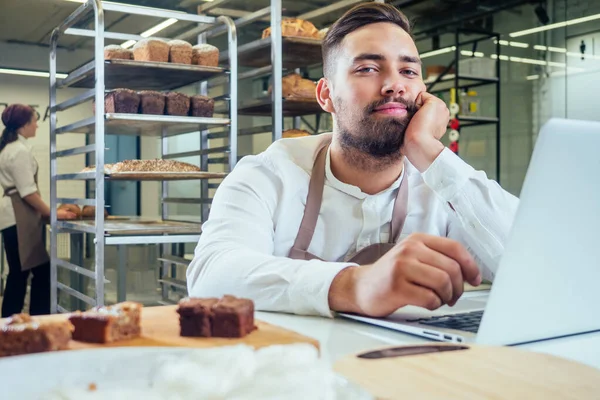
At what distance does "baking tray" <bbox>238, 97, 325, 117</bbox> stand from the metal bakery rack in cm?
24

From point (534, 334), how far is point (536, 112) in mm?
6069

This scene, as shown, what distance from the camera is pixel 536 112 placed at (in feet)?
21.1

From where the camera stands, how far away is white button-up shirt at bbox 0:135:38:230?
13.5 feet

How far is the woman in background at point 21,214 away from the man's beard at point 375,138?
3145 mm

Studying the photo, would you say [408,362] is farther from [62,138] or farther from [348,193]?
[62,138]

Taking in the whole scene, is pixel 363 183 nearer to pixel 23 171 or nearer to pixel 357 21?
pixel 357 21

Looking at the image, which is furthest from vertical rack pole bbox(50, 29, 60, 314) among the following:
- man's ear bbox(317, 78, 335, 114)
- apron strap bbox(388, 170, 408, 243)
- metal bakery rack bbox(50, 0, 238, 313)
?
apron strap bbox(388, 170, 408, 243)

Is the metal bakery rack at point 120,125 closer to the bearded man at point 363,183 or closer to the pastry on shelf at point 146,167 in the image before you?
the pastry on shelf at point 146,167

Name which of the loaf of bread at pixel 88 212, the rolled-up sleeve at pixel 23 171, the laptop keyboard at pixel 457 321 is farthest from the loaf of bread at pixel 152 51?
the laptop keyboard at pixel 457 321

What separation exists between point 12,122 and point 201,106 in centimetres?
162

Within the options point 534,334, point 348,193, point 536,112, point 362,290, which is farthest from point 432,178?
point 536,112

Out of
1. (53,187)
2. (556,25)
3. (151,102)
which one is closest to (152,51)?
(151,102)

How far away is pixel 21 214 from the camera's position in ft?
13.7

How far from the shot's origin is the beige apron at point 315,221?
4.73ft
